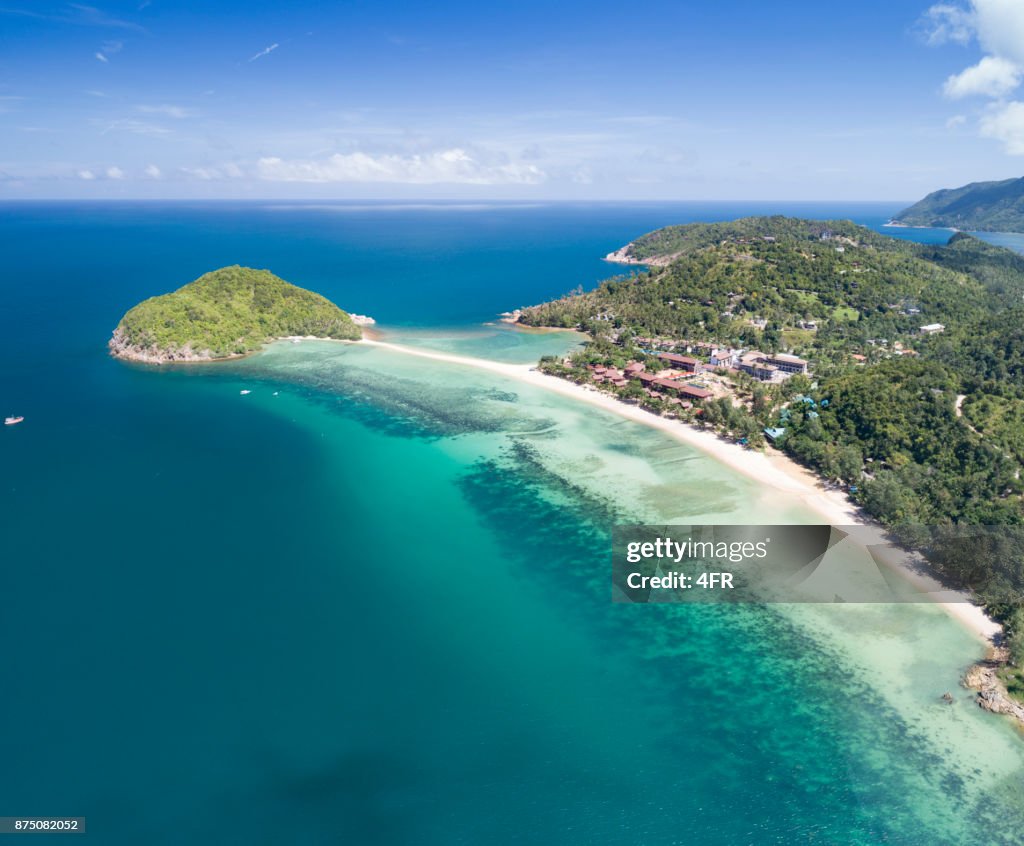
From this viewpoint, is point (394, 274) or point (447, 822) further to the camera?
point (394, 274)

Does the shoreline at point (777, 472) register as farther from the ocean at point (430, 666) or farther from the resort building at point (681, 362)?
the resort building at point (681, 362)

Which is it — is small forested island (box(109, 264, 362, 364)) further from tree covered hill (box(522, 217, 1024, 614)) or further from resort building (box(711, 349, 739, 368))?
resort building (box(711, 349, 739, 368))

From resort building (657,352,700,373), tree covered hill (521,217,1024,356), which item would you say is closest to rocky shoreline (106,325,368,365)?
tree covered hill (521,217,1024,356)

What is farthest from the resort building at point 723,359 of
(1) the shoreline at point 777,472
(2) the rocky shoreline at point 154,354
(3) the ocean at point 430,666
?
(2) the rocky shoreline at point 154,354

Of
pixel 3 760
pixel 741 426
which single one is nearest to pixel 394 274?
pixel 741 426

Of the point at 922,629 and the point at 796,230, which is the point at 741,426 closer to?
the point at 922,629

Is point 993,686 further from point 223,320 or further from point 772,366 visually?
point 223,320
